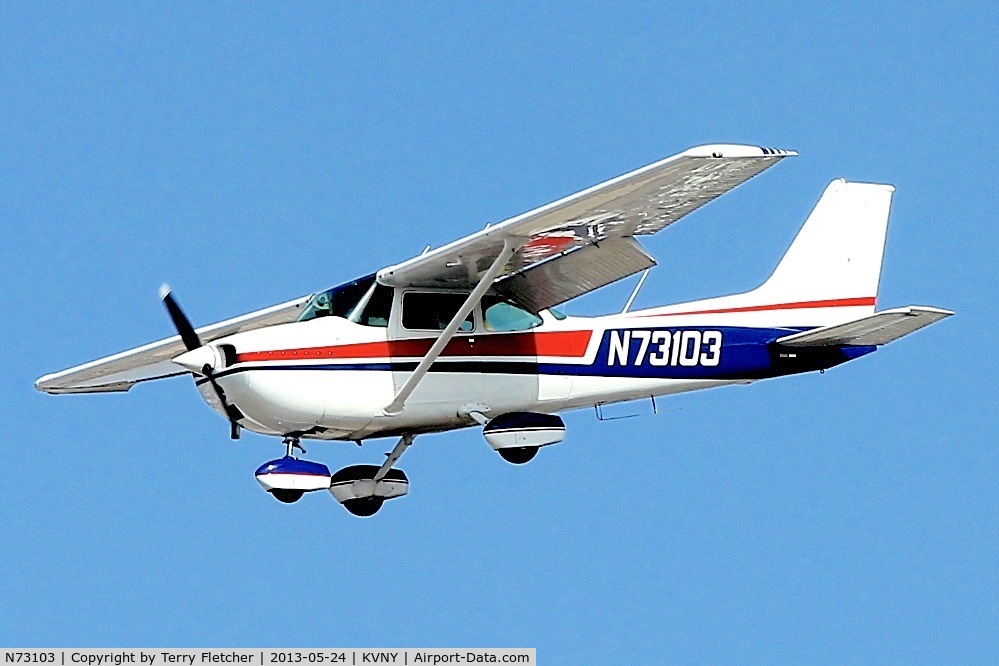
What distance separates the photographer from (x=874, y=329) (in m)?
19.9

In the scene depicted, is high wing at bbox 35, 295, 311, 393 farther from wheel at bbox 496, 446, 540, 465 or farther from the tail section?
the tail section

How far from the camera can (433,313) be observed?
19.0 m

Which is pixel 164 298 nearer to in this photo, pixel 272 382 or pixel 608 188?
pixel 272 382

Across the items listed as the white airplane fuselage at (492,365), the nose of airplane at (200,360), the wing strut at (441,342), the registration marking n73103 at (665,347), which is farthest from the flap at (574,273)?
the nose of airplane at (200,360)

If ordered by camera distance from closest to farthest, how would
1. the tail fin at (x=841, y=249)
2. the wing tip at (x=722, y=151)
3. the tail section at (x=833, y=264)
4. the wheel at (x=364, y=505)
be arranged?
the wing tip at (x=722, y=151), the wheel at (x=364, y=505), the tail section at (x=833, y=264), the tail fin at (x=841, y=249)

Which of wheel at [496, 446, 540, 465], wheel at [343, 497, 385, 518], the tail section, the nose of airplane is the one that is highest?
the tail section

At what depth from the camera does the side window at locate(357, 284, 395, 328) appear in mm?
18828

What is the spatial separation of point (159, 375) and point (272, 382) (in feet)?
13.5

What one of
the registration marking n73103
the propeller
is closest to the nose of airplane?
the propeller

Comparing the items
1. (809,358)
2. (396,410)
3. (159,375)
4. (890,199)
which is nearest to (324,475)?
Answer: (396,410)

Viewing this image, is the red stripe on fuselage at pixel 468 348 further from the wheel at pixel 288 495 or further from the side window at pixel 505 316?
the wheel at pixel 288 495

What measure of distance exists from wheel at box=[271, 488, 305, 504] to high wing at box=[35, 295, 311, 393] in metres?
2.52

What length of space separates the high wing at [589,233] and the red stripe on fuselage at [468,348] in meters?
0.35

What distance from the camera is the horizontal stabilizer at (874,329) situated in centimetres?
1891
